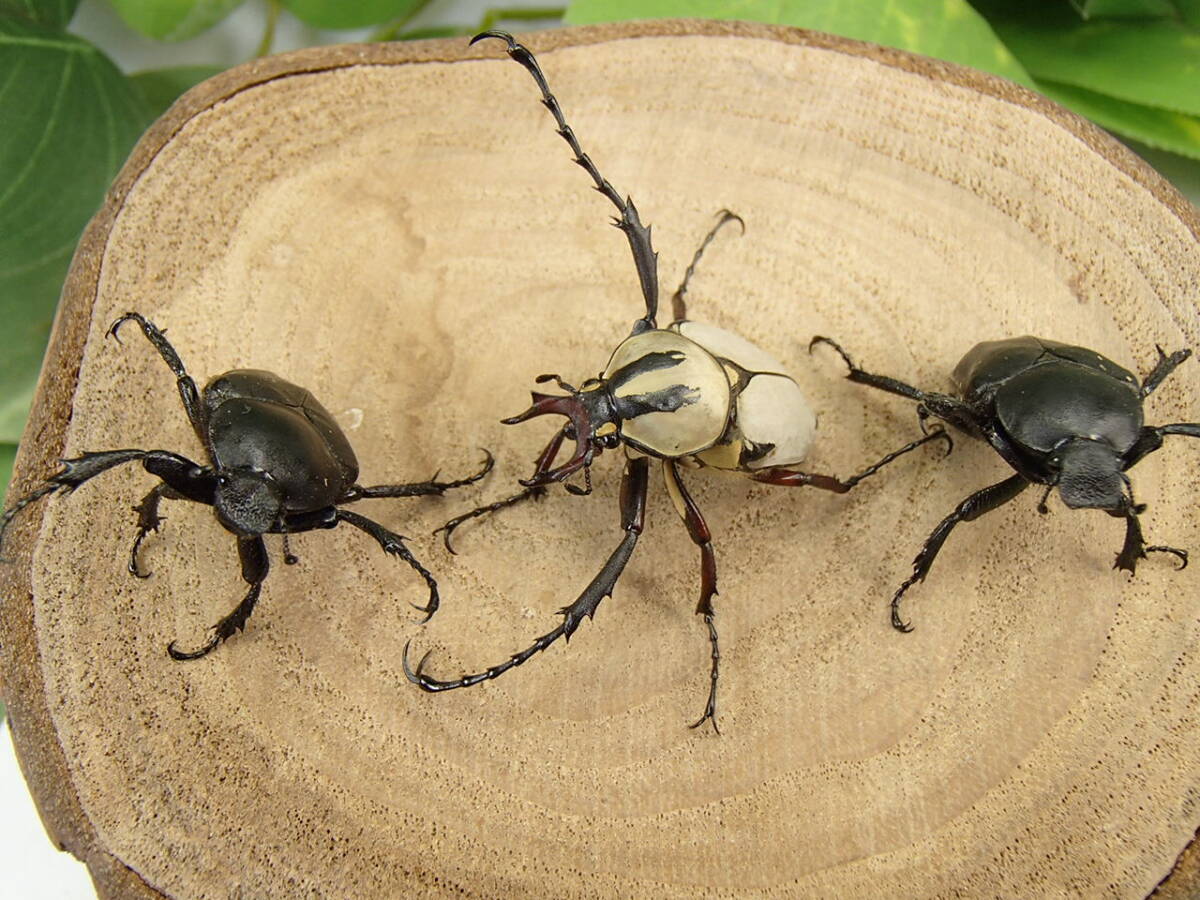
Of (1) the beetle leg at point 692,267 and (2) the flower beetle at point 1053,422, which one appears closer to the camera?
Answer: (2) the flower beetle at point 1053,422

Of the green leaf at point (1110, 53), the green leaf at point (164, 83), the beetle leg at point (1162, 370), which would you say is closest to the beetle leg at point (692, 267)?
the beetle leg at point (1162, 370)

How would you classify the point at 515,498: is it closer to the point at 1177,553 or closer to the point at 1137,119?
the point at 1177,553

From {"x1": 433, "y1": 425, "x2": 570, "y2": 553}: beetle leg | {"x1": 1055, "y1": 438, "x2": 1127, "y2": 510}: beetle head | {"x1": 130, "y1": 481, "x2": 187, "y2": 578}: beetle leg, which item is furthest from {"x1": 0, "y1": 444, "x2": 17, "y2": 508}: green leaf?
{"x1": 1055, "y1": 438, "x2": 1127, "y2": 510}: beetle head

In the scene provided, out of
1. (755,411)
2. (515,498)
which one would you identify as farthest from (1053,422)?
(515,498)

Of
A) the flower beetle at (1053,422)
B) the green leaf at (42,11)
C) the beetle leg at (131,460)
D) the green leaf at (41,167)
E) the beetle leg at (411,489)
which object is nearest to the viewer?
the beetle leg at (131,460)

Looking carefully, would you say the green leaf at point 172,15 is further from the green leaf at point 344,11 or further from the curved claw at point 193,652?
the curved claw at point 193,652

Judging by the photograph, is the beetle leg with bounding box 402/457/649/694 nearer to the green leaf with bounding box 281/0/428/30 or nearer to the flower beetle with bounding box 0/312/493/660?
the flower beetle with bounding box 0/312/493/660
